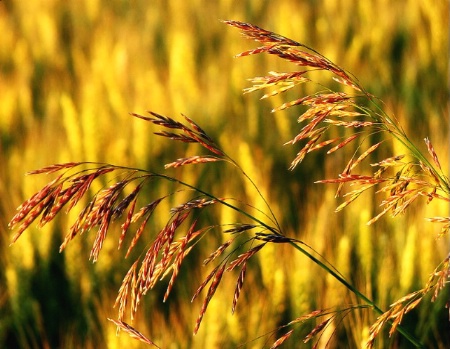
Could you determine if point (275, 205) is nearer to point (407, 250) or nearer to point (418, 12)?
point (407, 250)

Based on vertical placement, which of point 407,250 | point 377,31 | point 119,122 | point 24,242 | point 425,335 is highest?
point 377,31

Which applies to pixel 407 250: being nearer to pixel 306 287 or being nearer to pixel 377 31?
pixel 306 287

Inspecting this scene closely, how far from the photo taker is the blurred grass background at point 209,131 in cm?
133

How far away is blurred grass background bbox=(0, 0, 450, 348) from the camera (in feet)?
4.37

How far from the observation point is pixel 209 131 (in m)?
2.12

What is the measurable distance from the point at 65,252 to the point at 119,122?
60cm

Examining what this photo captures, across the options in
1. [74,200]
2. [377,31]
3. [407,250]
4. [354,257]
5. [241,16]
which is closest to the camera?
[74,200]

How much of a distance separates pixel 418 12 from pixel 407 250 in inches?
60.0

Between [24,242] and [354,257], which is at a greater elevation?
[24,242]

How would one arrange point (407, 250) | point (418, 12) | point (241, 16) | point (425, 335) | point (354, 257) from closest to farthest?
point (425, 335) → point (407, 250) → point (354, 257) → point (418, 12) → point (241, 16)

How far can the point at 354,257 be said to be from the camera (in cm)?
150

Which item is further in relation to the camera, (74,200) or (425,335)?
(425,335)

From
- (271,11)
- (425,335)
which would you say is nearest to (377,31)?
(271,11)

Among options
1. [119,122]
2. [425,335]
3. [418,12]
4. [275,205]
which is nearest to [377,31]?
[418,12]
